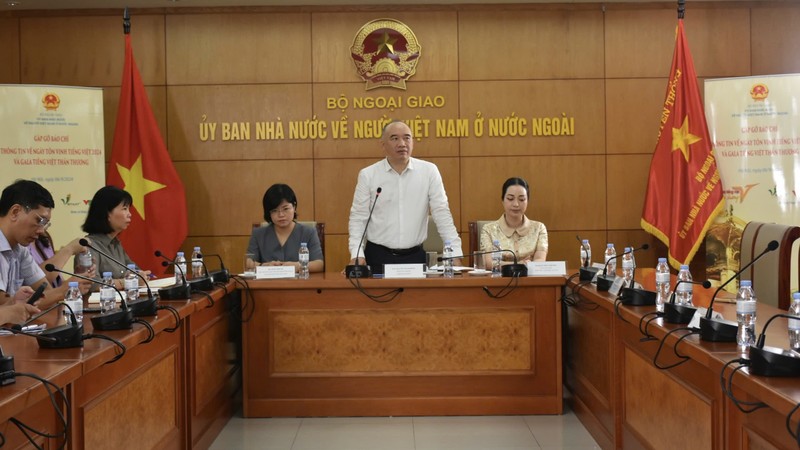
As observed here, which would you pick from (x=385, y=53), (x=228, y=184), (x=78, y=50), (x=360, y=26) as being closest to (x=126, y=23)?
(x=78, y=50)

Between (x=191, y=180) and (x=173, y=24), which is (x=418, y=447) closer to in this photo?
(x=191, y=180)

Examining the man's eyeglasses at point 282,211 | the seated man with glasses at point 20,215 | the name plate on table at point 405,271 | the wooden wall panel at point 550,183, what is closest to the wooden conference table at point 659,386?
the name plate on table at point 405,271

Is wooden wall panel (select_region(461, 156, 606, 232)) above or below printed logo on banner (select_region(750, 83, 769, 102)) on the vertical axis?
below

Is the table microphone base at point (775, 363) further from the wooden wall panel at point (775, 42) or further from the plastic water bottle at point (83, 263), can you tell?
the wooden wall panel at point (775, 42)

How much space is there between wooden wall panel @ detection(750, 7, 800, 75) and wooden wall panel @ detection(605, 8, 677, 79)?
2.24ft

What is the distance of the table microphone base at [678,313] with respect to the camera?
8.19 ft

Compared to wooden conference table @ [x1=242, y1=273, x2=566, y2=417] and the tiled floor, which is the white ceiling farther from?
the tiled floor

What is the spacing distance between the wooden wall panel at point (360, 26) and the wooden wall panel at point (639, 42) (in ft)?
4.20

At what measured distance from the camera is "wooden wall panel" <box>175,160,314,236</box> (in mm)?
6188

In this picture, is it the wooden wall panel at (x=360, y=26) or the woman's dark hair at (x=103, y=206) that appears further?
the wooden wall panel at (x=360, y=26)

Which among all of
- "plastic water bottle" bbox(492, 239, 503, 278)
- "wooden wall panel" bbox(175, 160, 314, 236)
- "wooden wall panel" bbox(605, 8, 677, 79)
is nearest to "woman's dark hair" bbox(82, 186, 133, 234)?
"plastic water bottle" bbox(492, 239, 503, 278)

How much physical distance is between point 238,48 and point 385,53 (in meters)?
1.20

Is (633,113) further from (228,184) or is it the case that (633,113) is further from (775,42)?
(228,184)

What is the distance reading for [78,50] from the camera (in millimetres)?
6145
